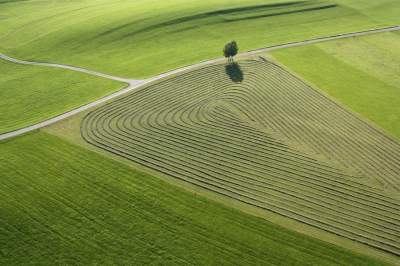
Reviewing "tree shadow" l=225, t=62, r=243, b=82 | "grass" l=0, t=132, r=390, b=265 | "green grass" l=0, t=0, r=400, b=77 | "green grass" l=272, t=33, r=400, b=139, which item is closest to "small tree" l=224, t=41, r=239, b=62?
"tree shadow" l=225, t=62, r=243, b=82

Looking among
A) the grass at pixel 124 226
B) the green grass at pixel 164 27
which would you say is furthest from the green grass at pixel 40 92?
the grass at pixel 124 226

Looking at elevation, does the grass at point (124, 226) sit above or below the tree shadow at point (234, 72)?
below

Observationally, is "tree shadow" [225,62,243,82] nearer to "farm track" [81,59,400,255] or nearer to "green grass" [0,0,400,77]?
"farm track" [81,59,400,255]

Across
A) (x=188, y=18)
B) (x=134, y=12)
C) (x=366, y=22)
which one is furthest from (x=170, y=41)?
(x=366, y=22)

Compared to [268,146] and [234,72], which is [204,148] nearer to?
[268,146]

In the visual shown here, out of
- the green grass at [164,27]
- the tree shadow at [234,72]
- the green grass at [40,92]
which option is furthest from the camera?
the green grass at [164,27]

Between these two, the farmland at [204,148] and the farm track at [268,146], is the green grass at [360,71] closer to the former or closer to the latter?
the farmland at [204,148]
